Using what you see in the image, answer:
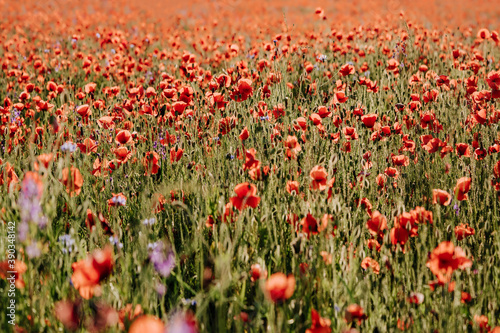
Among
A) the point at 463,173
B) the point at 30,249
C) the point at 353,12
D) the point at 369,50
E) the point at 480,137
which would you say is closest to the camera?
the point at 30,249

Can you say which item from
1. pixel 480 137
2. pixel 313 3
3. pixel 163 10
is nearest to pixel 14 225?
pixel 480 137

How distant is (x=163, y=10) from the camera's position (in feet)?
45.5

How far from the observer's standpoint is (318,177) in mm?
1648

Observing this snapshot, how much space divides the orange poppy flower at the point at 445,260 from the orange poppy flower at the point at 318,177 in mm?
472

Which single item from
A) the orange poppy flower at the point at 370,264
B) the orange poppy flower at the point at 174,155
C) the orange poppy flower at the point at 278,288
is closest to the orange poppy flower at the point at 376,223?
the orange poppy flower at the point at 370,264

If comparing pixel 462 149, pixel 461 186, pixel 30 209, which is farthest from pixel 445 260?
pixel 30 209

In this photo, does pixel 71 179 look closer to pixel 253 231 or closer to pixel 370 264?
pixel 253 231

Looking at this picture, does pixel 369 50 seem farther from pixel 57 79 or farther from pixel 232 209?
pixel 232 209

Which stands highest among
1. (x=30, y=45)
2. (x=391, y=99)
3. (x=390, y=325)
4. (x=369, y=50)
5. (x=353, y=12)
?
(x=353, y=12)

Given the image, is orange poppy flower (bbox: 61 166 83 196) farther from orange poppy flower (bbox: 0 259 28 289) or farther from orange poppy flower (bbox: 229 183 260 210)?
orange poppy flower (bbox: 229 183 260 210)

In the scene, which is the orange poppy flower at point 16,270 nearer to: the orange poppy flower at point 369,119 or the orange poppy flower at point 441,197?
the orange poppy flower at point 441,197

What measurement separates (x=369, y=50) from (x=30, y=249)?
461 centimetres

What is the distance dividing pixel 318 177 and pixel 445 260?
1.82ft

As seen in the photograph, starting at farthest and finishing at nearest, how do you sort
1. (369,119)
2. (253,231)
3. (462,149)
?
(369,119) → (462,149) → (253,231)
